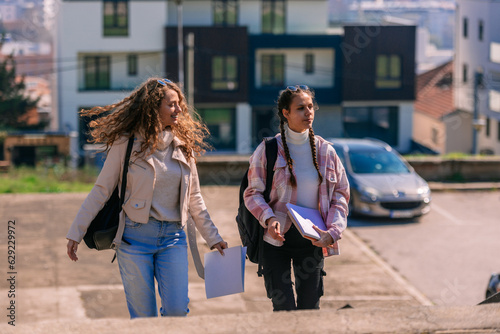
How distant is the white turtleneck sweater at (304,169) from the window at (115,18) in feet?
131

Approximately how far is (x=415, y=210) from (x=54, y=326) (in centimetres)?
1198

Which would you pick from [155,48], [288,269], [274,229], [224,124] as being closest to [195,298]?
[288,269]

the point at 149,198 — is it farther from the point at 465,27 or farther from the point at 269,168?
the point at 465,27

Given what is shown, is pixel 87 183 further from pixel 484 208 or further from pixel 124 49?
pixel 124 49

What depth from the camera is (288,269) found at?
4891 millimetres

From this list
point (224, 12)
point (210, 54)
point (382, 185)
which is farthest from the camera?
point (224, 12)

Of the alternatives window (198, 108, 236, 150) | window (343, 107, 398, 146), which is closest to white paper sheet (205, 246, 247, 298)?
window (198, 108, 236, 150)

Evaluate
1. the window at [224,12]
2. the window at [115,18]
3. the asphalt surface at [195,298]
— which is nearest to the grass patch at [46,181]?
the asphalt surface at [195,298]

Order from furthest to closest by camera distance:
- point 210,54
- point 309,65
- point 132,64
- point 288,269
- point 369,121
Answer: point 369,121, point 309,65, point 132,64, point 210,54, point 288,269

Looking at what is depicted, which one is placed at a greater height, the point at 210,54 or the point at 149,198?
the point at 210,54

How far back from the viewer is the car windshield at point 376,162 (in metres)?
16.0

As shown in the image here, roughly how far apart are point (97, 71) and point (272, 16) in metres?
10.5

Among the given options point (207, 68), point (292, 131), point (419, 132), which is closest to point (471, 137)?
Result: point (419, 132)

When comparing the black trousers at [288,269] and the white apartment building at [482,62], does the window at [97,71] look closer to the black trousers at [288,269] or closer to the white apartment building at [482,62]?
the white apartment building at [482,62]
